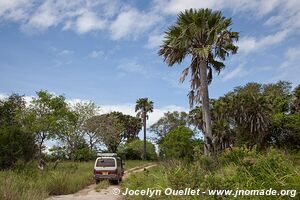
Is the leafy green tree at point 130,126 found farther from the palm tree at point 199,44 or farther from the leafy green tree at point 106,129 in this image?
the palm tree at point 199,44

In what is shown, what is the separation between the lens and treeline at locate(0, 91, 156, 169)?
2288 cm

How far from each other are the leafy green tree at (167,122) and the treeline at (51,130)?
46.2 ft

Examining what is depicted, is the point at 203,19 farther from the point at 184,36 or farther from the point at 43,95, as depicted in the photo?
the point at 43,95

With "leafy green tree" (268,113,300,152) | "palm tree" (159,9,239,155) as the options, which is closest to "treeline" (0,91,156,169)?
"palm tree" (159,9,239,155)

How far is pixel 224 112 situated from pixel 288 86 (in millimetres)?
17396

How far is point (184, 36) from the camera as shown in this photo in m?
23.1

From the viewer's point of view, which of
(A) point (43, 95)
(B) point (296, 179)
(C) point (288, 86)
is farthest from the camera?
(C) point (288, 86)

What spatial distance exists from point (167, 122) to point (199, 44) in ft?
224

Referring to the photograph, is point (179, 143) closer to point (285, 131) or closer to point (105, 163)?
point (285, 131)

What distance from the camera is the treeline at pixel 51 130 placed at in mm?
22877

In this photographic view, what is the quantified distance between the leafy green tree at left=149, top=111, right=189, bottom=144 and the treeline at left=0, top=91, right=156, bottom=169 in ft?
46.2

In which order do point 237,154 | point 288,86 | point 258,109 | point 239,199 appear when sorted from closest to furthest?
point 239,199
point 237,154
point 258,109
point 288,86

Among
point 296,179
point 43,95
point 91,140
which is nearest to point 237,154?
point 296,179

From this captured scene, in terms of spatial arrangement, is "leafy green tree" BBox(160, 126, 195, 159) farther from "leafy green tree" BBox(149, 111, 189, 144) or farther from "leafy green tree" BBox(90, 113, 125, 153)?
"leafy green tree" BBox(149, 111, 189, 144)
